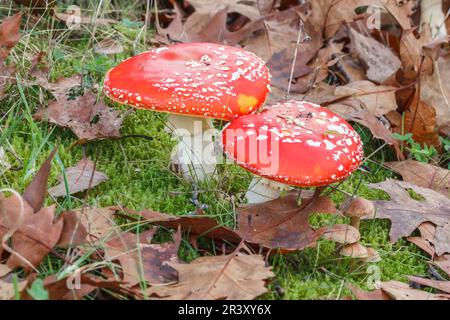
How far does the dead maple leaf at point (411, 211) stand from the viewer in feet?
9.52

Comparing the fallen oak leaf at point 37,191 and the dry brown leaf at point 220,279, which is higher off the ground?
the fallen oak leaf at point 37,191

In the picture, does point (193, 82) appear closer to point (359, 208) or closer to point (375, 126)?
point (359, 208)

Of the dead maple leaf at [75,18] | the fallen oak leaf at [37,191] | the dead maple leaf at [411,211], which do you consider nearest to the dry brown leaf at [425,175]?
the dead maple leaf at [411,211]

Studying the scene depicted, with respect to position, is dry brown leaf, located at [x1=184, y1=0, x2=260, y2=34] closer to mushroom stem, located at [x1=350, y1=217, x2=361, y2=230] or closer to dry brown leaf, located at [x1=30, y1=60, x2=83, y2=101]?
dry brown leaf, located at [x1=30, y1=60, x2=83, y2=101]

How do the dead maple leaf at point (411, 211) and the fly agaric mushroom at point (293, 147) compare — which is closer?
the fly agaric mushroom at point (293, 147)

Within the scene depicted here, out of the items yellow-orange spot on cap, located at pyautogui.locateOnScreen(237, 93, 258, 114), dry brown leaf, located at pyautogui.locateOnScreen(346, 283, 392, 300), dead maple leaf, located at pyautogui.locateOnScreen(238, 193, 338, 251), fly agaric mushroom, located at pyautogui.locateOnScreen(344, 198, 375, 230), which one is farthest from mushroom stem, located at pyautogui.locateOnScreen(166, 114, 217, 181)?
dry brown leaf, located at pyautogui.locateOnScreen(346, 283, 392, 300)

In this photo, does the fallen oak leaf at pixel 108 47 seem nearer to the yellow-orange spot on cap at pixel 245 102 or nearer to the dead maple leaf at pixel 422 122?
the yellow-orange spot on cap at pixel 245 102

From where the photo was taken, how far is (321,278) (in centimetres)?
252

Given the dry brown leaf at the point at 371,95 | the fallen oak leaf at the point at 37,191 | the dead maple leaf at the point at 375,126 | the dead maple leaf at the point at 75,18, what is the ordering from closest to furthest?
the fallen oak leaf at the point at 37,191 < the dead maple leaf at the point at 375,126 < the dry brown leaf at the point at 371,95 < the dead maple leaf at the point at 75,18

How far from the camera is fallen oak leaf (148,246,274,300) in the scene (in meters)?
2.17

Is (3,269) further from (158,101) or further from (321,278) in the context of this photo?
(321,278)

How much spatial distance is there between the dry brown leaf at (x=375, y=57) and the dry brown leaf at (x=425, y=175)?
2.65 ft
